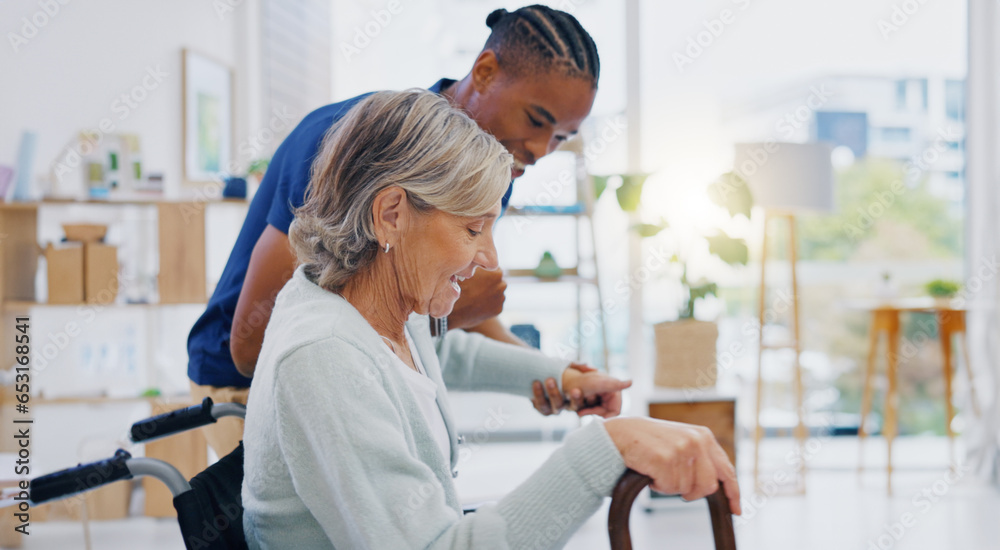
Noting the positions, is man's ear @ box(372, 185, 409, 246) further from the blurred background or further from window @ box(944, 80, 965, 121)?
window @ box(944, 80, 965, 121)

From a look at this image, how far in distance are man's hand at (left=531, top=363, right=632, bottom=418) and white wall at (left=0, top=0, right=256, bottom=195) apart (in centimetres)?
251

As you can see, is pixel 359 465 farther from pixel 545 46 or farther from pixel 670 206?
pixel 670 206

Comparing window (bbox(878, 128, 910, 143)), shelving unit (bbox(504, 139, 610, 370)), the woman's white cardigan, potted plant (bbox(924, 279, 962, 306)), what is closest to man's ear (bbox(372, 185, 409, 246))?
the woman's white cardigan

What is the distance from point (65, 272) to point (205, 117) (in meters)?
1.23

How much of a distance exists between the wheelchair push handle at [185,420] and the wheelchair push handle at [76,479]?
21 cm

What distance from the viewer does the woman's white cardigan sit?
78cm

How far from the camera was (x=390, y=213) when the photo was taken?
97 centimetres

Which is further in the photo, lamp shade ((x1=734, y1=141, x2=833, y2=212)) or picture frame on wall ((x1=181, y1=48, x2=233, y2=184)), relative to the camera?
picture frame on wall ((x1=181, y1=48, x2=233, y2=184))

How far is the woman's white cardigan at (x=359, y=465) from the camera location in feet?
2.57

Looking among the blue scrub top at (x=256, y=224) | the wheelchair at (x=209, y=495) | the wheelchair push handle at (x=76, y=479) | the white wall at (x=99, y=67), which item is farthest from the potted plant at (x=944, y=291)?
the white wall at (x=99, y=67)

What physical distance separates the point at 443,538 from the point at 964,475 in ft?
12.8

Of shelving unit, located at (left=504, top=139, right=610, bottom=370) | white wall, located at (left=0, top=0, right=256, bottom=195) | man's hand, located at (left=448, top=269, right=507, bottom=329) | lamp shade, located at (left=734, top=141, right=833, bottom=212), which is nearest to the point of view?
man's hand, located at (left=448, top=269, right=507, bottom=329)

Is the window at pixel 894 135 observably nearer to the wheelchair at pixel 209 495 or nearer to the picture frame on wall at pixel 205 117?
the picture frame on wall at pixel 205 117

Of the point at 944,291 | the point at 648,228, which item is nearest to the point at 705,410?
the point at 648,228
